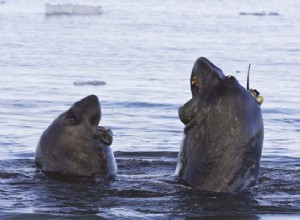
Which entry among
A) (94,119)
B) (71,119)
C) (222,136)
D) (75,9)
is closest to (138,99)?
(94,119)

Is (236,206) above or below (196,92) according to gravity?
below

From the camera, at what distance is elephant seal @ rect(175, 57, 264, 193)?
A: 29.6ft

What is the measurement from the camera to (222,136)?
903 cm

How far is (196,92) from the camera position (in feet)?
30.6

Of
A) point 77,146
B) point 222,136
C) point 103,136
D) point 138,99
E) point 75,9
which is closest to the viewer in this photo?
point 222,136

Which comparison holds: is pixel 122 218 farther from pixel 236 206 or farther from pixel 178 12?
pixel 178 12

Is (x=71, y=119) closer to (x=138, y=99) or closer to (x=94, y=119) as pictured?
(x=94, y=119)

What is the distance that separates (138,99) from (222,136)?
7985 mm

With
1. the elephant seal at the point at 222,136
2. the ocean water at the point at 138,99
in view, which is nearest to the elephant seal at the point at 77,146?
the ocean water at the point at 138,99

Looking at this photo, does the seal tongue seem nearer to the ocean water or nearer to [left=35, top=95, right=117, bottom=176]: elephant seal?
[left=35, top=95, right=117, bottom=176]: elephant seal

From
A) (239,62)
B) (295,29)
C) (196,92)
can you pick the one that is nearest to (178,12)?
(295,29)

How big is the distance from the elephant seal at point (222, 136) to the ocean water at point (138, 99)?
152 millimetres

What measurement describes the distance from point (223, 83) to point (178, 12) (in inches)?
1554

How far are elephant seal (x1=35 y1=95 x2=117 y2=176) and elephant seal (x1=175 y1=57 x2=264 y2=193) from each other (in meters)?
0.97
